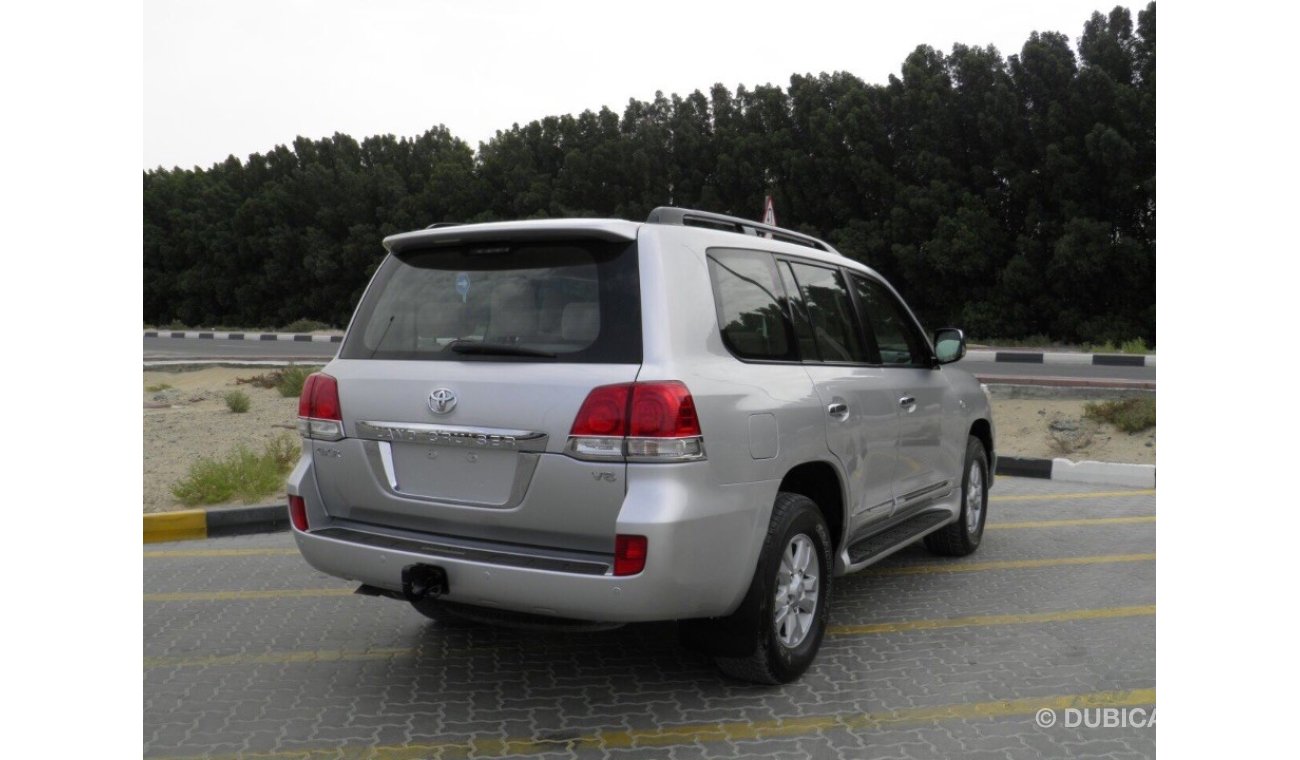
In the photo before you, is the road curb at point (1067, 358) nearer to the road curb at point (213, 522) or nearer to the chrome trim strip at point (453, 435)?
the road curb at point (213, 522)

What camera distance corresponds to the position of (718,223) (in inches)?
170

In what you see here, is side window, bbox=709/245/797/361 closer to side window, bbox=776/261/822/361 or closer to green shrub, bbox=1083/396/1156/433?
side window, bbox=776/261/822/361

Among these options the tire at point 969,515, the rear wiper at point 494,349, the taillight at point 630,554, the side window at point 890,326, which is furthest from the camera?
the tire at point 969,515

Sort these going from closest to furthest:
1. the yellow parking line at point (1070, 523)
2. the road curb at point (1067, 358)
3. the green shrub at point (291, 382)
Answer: the yellow parking line at point (1070, 523), the green shrub at point (291, 382), the road curb at point (1067, 358)

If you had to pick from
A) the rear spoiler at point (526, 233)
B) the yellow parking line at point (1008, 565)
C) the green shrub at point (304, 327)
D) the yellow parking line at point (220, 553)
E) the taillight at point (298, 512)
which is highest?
the green shrub at point (304, 327)

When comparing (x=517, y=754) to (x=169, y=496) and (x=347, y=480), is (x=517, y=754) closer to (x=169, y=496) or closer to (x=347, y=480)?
(x=347, y=480)

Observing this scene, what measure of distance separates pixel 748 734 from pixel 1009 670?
4.25 feet

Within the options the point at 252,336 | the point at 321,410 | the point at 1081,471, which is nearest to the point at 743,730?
the point at 321,410

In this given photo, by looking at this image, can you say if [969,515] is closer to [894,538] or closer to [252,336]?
[894,538]

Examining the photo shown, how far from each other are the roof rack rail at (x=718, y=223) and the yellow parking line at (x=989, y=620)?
1825 millimetres

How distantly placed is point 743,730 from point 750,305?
159cm

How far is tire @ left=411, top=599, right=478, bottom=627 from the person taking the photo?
374 centimetres

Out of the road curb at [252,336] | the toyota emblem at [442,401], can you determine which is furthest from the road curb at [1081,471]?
the road curb at [252,336]

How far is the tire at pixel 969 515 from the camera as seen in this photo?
609 centimetres
